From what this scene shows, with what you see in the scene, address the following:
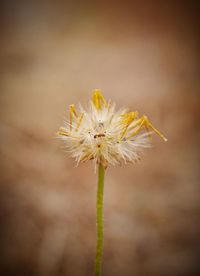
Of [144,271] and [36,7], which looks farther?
[36,7]

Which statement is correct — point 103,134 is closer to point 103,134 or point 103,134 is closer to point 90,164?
point 103,134

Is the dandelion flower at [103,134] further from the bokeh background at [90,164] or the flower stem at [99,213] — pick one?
the bokeh background at [90,164]

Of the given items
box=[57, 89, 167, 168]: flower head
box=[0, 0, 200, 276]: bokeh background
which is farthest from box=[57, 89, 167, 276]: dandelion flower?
box=[0, 0, 200, 276]: bokeh background

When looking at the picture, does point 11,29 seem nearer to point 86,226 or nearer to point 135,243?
point 86,226

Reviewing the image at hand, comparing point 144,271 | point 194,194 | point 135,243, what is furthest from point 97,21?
point 144,271

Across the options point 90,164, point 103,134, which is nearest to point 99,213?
point 103,134
